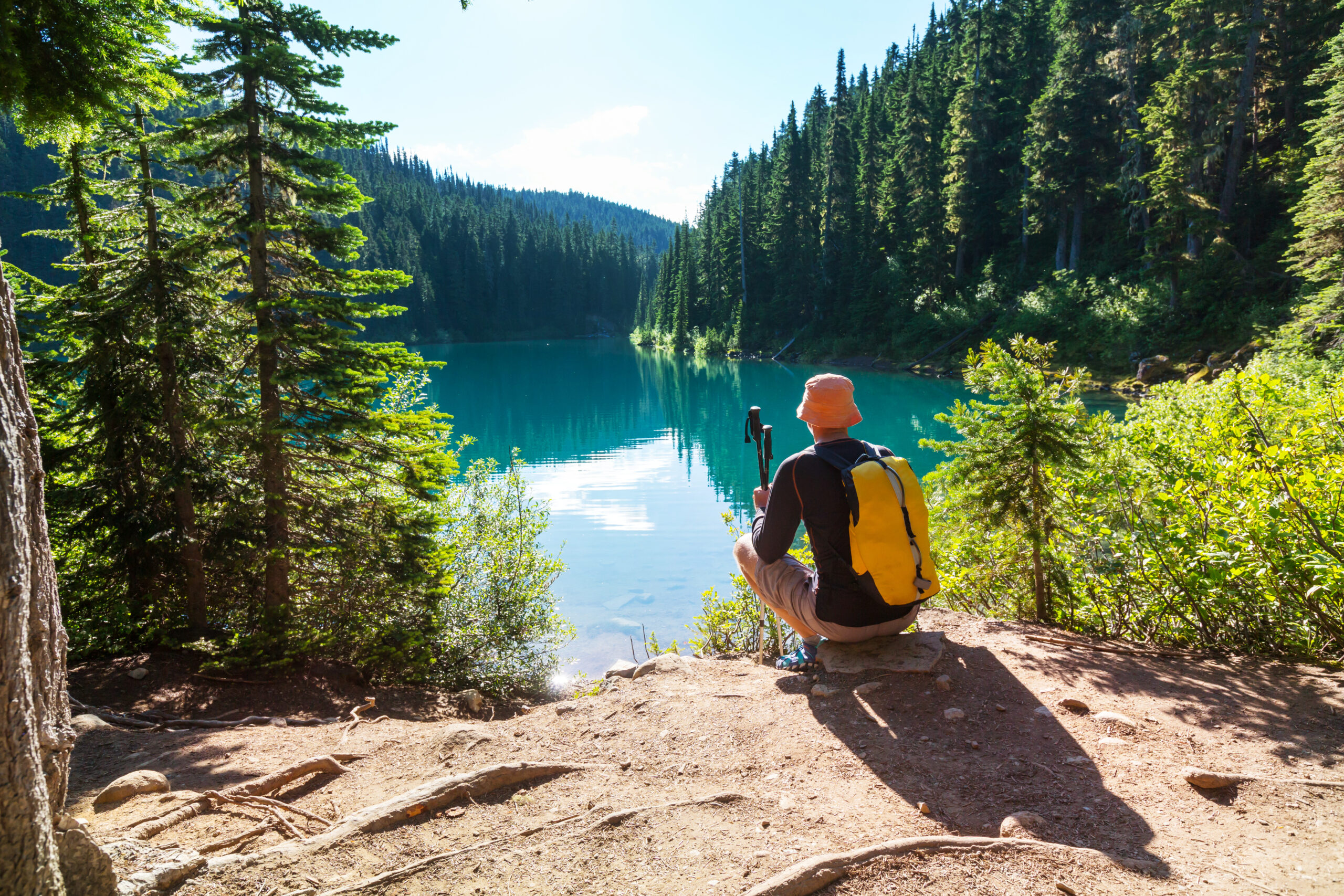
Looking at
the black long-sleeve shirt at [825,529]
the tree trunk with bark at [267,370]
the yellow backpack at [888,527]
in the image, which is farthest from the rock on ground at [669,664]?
the tree trunk with bark at [267,370]

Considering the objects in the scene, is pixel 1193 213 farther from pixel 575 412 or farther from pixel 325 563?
pixel 325 563

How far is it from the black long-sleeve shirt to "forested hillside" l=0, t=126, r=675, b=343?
84.9 meters

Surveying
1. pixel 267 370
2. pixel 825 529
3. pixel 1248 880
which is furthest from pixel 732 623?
pixel 1248 880

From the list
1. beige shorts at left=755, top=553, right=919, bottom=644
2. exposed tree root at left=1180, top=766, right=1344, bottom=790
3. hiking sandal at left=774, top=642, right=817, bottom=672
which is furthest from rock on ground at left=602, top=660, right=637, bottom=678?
exposed tree root at left=1180, top=766, right=1344, bottom=790

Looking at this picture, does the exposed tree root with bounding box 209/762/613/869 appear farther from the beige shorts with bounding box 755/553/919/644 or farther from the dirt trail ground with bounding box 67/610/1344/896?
the beige shorts with bounding box 755/553/919/644

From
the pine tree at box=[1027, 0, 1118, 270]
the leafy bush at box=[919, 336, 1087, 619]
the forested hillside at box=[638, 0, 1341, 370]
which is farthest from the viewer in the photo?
the pine tree at box=[1027, 0, 1118, 270]

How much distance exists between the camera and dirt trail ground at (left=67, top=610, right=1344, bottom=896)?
223 centimetres

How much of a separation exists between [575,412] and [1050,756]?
34365mm

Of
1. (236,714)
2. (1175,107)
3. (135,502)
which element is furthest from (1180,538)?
(1175,107)

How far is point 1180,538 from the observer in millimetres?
4219

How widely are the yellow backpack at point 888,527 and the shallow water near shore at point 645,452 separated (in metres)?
3.05

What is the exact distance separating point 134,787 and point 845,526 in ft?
11.3

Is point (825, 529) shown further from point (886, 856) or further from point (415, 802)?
point (415, 802)

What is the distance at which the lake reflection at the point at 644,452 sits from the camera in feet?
43.2
